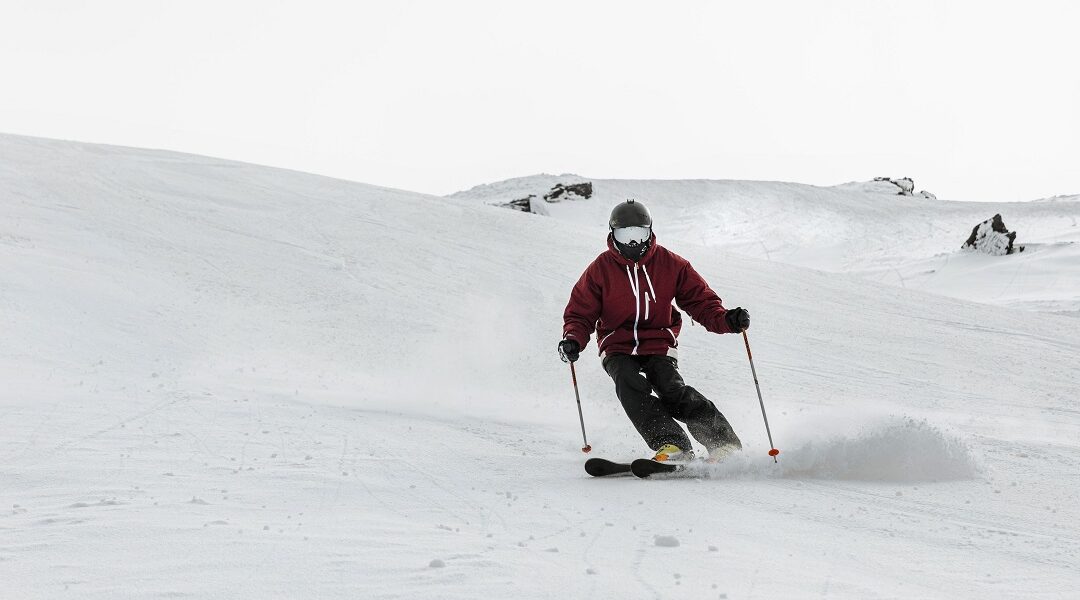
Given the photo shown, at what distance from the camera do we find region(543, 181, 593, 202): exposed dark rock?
130ft

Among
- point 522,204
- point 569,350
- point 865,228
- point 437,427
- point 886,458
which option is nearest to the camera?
point 886,458

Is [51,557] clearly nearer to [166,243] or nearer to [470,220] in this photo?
[166,243]

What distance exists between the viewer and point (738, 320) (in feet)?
17.0

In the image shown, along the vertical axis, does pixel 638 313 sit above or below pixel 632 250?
below

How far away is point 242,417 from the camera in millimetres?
5516

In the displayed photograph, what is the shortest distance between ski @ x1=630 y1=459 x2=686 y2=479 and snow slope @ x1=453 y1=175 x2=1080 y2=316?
45.4 ft

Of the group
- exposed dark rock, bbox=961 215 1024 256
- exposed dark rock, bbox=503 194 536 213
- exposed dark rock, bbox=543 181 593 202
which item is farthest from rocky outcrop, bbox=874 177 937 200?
exposed dark rock, bbox=961 215 1024 256

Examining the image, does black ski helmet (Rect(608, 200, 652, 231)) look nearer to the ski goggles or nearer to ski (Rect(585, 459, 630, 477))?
the ski goggles

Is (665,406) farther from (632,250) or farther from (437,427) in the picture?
(437,427)

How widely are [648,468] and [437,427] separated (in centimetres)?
195

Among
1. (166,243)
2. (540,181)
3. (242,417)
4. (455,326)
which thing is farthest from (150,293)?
(540,181)

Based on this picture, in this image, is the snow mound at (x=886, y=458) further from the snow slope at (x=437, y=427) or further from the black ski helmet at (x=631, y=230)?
A: the black ski helmet at (x=631, y=230)

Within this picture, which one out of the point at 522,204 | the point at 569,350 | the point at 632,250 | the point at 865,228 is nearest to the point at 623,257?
the point at 632,250

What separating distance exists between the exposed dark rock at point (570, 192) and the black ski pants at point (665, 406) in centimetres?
3432
